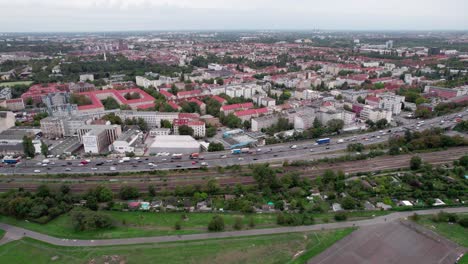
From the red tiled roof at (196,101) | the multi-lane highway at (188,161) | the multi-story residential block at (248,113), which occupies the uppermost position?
the red tiled roof at (196,101)

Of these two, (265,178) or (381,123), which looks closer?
(265,178)

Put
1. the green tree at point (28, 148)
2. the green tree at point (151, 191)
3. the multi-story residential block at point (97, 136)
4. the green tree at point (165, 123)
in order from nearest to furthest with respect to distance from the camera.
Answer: the green tree at point (151, 191), the green tree at point (28, 148), the multi-story residential block at point (97, 136), the green tree at point (165, 123)

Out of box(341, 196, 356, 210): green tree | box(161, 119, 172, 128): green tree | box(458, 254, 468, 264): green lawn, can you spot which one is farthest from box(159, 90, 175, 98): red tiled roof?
box(458, 254, 468, 264): green lawn

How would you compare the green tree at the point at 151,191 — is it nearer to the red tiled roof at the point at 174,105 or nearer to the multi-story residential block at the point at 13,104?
the red tiled roof at the point at 174,105

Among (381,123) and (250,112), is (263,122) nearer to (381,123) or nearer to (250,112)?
(250,112)

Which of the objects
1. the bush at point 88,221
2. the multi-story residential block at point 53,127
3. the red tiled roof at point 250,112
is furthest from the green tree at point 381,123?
the multi-story residential block at point 53,127

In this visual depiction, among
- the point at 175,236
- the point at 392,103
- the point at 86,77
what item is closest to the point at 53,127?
the point at 175,236

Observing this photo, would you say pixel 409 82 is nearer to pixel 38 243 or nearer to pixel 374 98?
pixel 374 98
